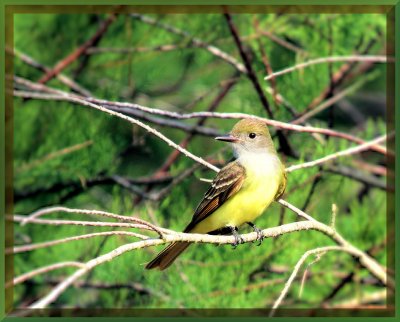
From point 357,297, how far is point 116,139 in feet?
3.01

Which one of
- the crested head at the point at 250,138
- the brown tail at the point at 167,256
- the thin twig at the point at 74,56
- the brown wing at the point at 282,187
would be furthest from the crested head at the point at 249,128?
the thin twig at the point at 74,56

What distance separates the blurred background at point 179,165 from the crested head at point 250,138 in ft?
0.41

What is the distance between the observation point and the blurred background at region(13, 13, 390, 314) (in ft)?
7.09

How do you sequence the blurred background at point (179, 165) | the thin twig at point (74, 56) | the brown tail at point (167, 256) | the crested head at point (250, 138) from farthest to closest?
1. the thin twig at point (74, 56)
2. the blurred background at point (179, 165)
3. the crested head at point (250, 138)
4. the brown tail at point (167, 256)

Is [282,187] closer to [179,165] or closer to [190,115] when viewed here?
[190,115]

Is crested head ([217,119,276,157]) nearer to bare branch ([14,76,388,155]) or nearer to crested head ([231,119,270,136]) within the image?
crested head ([231,119,270,136])

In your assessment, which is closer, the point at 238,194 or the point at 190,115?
the point at 190,115

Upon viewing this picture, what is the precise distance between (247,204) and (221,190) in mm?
105

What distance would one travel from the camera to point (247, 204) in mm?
1818

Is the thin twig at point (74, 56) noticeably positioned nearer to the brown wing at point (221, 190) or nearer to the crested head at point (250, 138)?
the crested head at point (250, 138)

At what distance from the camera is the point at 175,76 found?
10.5 feet

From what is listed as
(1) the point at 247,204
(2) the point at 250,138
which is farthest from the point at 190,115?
(2) the point at 250,138

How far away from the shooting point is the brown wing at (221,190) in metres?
1.89

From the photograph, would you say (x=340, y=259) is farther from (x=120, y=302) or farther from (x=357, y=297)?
(x=120, y=302)
